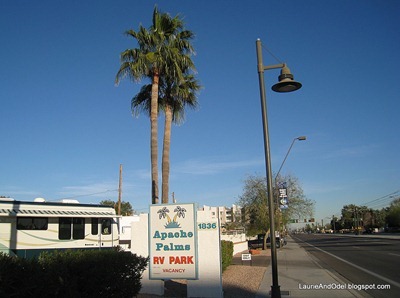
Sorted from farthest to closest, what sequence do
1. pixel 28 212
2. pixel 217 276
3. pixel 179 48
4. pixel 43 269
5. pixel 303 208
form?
pixel 303 208 → pixel 179 48 → pixel 28 212 → pixel 217 276 → pixel 43 269

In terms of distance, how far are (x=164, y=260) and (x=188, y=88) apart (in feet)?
39.8

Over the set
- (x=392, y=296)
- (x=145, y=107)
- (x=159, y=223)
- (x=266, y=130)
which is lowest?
(x=392, y=296)

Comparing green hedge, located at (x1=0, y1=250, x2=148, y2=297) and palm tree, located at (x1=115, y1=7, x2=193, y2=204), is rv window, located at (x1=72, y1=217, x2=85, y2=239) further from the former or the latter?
green hedge, located at (x1=0, y1=250, x2=148, y2=297)

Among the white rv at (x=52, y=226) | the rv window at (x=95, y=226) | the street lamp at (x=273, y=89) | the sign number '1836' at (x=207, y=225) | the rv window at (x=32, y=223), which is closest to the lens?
the street lamp at (x=273, y=89)

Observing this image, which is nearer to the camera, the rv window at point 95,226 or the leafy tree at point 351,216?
the rv window at point 95,226

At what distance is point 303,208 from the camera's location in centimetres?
4434

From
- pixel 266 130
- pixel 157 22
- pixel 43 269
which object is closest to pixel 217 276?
pixel 266 130

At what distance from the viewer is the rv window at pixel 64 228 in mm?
18812

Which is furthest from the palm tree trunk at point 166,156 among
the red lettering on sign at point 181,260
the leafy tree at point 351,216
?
the leafy tree at point 351,216

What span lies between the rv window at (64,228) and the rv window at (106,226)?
6.11ft

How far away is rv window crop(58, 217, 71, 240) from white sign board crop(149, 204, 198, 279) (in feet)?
31.1

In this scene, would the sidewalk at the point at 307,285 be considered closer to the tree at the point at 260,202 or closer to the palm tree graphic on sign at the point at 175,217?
the palm tree graphic on sign at the point at 175,217

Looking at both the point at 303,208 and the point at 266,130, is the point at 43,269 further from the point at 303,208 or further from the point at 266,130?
the point at 303,208

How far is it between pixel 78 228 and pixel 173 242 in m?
10.3
